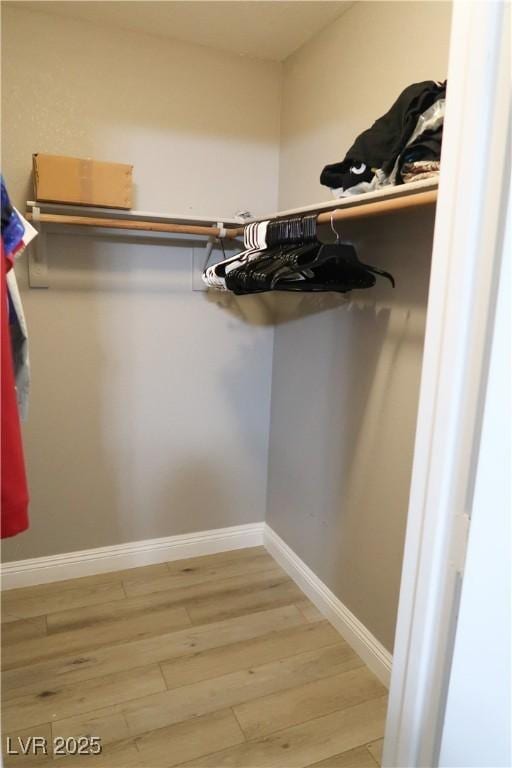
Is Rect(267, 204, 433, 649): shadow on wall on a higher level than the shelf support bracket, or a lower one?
lower

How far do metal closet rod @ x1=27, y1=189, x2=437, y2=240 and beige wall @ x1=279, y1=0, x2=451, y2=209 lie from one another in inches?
15.1

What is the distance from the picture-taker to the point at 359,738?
5.53 ft

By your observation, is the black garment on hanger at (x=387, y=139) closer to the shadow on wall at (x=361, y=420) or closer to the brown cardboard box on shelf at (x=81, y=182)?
the shadow on wall at (x=361, y=420)

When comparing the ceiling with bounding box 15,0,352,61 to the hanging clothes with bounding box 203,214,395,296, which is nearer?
the hanging clothes with bounding box 203,214,395,296

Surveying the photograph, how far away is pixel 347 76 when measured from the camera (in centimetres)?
202

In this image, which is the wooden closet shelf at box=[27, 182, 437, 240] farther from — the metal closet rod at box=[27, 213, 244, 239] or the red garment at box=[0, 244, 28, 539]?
the red garment at box=[0, 244, 28, 539]

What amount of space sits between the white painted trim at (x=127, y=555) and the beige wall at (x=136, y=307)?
5 cm

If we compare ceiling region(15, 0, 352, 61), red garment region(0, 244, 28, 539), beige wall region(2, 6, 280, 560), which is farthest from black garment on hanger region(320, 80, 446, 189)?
red garment region(0, 244, 28, 539)

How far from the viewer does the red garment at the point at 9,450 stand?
88 cm

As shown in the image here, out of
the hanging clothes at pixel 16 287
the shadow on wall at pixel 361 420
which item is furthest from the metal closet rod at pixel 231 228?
the hanging clothes at pixel 16 287

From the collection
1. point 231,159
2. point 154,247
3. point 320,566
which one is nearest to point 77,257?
point 154,247

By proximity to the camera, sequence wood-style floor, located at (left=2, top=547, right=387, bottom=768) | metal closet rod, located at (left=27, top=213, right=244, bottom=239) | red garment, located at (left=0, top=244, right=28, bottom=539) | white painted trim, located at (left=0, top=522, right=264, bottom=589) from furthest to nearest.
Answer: white painted trim, located at (left=0, top=522, right=264, bottom=589) → metal closet rod, located at (left=27, top=213, right=244, bottom=239) → wood-style floor, located at (left=2, top=547, right=387, bottom=768) → red garment, located at (left=0, top=244, right=28, bottom=539)

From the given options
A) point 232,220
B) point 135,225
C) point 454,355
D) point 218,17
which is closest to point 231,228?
point 232,220

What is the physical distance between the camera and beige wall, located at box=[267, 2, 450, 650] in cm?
173
